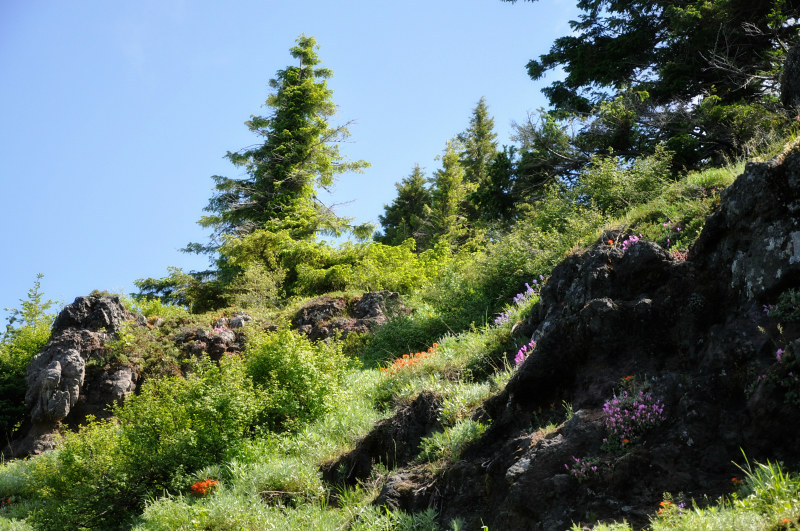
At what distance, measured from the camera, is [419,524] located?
167 inches

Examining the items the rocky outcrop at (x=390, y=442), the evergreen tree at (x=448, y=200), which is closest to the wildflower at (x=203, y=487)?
the rocky outcrop at (x=390, y=442)

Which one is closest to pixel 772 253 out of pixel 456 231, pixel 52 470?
pixel 52 470

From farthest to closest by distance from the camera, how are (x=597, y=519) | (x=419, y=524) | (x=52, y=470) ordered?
(x=52, y=470), (x=419, y=524), (x=597, y=519)

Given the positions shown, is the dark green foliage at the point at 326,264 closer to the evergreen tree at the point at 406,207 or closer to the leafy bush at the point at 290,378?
the leafy bush at the point at 290,378

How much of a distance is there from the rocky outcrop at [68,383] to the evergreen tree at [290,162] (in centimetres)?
1091

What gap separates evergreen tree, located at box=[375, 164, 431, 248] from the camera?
121 ft

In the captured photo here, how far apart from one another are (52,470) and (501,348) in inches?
252

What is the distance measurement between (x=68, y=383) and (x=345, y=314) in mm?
6546

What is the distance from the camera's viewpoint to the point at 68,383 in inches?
473

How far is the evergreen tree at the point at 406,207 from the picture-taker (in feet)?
121

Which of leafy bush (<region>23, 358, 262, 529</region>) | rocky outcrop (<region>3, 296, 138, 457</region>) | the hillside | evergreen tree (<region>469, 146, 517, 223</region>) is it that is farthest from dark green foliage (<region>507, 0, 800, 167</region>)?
rocky outcrop (<region>3, 296, 138, 457</region>)

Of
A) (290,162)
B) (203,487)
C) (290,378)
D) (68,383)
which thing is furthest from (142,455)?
(290,162)

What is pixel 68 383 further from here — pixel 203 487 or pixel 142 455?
pixel 203 487

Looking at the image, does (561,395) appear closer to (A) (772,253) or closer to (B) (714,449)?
(B) (714,449)
